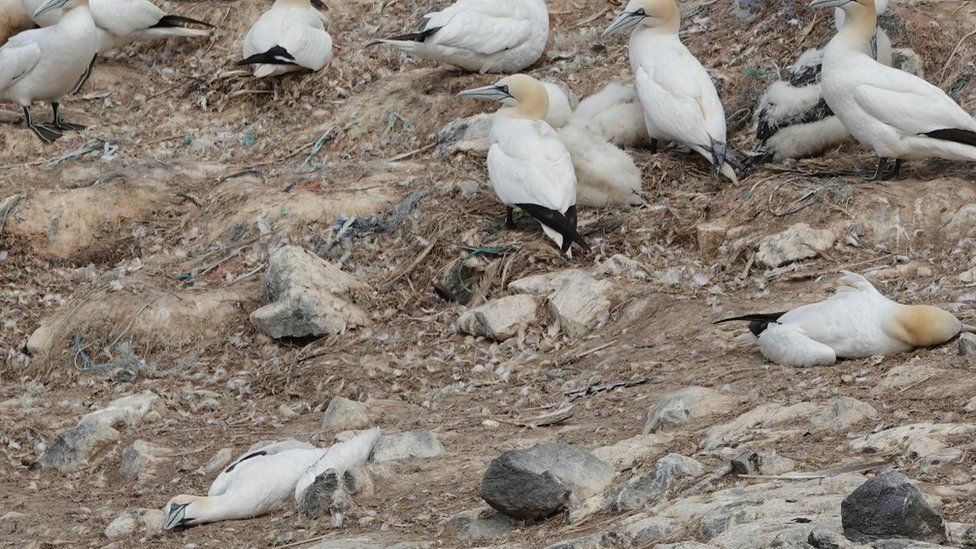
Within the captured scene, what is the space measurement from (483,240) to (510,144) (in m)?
0.59

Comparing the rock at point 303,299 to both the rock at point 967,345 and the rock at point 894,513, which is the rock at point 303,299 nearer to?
the rock at point 967,345

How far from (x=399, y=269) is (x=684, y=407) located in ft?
10.7

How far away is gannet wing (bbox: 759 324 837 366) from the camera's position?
5.66 meters

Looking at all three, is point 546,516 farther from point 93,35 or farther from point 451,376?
point 93,35

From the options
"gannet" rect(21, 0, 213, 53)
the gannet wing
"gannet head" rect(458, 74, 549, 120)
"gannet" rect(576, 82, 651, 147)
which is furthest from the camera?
"gannet" rect(21, 0, 213, 53)

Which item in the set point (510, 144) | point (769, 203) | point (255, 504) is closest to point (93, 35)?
point (510, 144)

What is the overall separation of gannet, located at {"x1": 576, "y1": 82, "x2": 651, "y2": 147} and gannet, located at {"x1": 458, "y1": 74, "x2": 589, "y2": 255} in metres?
0.49

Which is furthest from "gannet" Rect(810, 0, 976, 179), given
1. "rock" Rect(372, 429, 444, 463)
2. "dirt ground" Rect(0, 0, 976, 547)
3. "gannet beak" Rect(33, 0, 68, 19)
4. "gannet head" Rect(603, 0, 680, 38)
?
"gannet beak" Rect(33, 0, 68, 19)

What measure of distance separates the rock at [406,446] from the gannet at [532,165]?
2.49 metres

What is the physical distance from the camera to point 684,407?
5227 millimetres

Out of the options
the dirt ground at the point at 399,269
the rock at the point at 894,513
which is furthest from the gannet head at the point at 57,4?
the rock at the point at 894,513

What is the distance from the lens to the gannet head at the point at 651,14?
9117 millimetres

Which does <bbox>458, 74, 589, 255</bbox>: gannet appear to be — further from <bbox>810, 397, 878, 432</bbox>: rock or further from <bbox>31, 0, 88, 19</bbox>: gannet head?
<bbox>31, 0, 88, 19</bbox>: gannet head

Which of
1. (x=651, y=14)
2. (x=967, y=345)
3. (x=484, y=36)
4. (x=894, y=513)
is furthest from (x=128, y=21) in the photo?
(x=894, y=513)
